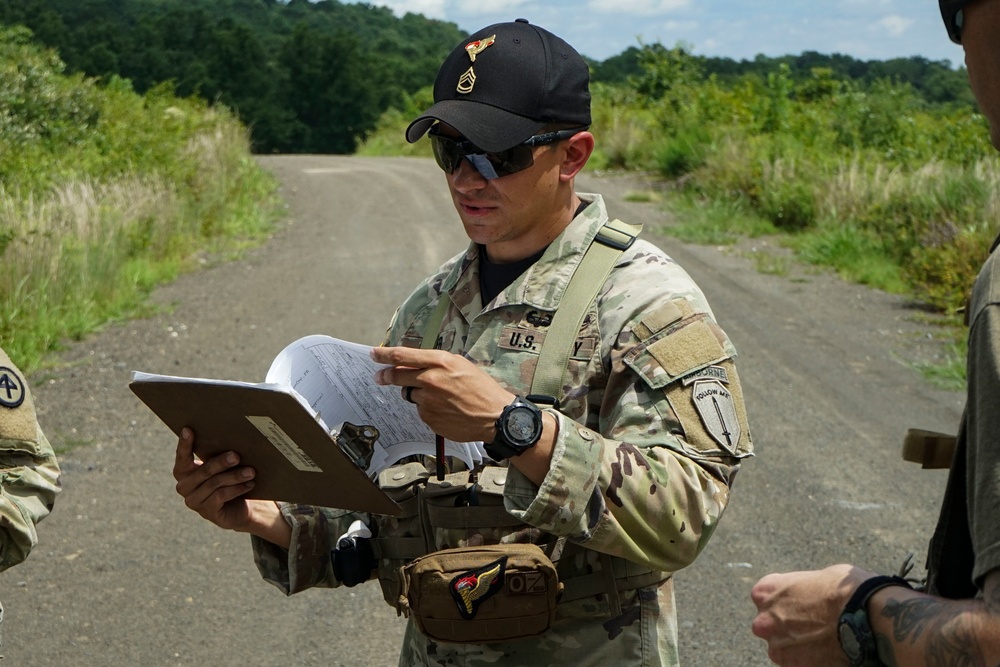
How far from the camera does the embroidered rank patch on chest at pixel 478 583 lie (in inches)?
71.3

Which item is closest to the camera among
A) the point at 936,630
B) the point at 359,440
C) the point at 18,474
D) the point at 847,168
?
the point at 936,630

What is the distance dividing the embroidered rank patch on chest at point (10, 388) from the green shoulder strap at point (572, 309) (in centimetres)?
101

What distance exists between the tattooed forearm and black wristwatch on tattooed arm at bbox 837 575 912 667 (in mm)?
15

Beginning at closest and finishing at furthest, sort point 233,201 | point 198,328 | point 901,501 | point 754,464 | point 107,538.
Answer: point 107,538 < point 901,501 < point 754,464 < point 198,328 < point 233,201

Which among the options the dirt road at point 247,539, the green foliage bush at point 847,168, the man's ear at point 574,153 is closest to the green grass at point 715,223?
the green foliage bush at point 847,168

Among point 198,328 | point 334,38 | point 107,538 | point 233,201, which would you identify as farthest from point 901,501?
point 334,38

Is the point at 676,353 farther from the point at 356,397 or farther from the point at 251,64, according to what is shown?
the point at 251,64

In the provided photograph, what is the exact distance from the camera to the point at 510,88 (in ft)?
6.57

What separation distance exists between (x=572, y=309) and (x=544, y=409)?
0.82 ft

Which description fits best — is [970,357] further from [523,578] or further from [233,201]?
Answer: [233,201]

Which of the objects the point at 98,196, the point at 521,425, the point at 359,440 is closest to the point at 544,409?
the point at 521,425

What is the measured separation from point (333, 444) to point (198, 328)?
7.43 metres

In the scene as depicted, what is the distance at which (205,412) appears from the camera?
190 centimetres

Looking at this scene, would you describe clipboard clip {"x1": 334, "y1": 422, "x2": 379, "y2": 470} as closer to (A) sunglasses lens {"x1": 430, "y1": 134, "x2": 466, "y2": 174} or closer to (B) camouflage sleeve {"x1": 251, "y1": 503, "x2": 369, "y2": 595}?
(B) camouflage sleeve {"x1": 251, "y1": 503, "x2": 369, "y2": 595}
